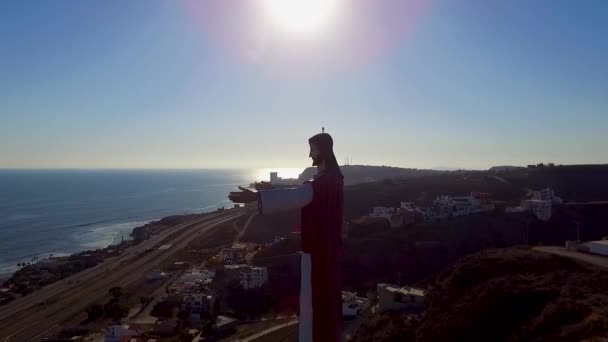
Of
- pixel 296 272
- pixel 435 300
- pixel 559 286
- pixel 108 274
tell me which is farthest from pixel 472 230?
pixel 108 274

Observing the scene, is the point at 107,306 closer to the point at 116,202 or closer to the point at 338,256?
the point at 338,256

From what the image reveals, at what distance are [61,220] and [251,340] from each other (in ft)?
270

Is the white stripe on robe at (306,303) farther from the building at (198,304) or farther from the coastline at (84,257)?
the coastline at (84,257)

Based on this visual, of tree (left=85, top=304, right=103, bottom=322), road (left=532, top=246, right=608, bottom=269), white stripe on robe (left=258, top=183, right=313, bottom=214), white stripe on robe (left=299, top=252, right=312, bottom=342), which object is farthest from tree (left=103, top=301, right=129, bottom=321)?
white stripe on robe (left=258, top=183, right=313, bottom=214)

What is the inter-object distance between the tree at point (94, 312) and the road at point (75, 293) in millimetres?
1423

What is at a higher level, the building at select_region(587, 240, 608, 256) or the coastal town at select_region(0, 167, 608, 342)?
the building at select_region(587, 240, 608, 256)

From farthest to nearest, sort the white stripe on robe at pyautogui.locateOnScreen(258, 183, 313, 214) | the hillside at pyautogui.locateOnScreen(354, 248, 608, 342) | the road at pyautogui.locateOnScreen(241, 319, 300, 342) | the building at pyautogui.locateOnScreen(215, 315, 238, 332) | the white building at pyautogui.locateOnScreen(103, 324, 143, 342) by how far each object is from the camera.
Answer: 1. the building at pyautogui.locateOnScreen(215, 315, 238, 332)
2. the white building at pyautogui.locateOnScreen(103, 324, 143, 342)
3. the road at pyautogui.locateOnScreen(241, 319, 300, 342)
4. the hillside at pyautogui.locateOnScreen(354, 248, 608, 342)
5. the white stripe on robe at pyautogui.locateOnScreen(258, 183, 313, 214)

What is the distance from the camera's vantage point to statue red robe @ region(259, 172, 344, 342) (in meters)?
4.89

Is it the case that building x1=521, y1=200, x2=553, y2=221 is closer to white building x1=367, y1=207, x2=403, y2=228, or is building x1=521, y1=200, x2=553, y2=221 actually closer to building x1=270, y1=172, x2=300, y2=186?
white building x1=367, y1=207, x2=403, y2=228

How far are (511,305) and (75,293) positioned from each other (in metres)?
35.4

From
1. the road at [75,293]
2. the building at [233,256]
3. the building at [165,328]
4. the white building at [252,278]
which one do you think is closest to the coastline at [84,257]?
the road at [75,293]

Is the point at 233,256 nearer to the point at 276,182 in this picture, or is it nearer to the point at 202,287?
the point at 202,287

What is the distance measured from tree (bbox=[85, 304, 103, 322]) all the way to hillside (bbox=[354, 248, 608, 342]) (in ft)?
66.2

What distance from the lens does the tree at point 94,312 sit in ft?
108
